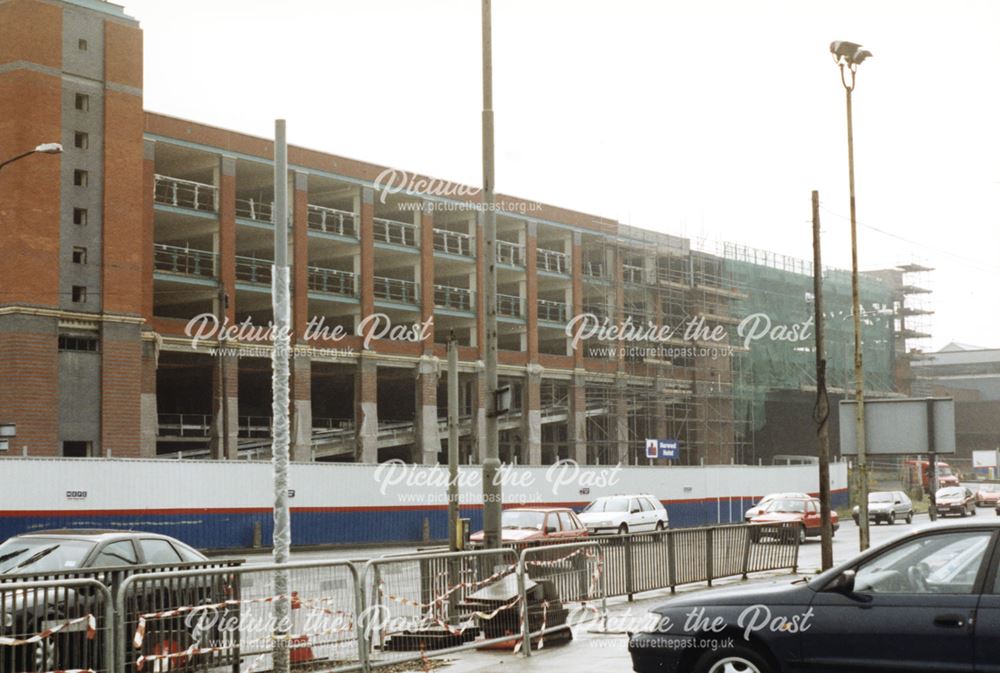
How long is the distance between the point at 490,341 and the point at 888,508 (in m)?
39.8

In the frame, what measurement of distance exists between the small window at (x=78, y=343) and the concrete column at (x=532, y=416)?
28496mm

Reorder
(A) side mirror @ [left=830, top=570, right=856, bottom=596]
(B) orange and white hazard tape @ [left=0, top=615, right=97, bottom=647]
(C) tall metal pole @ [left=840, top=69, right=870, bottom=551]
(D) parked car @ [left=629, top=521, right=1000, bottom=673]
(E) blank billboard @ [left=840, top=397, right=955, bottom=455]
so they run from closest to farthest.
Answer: (D) parked car @ [left=629, top=521, right=1000, bottom=673] < (B) orange and white hazard tape @ [left=0, top=615, right=97, bottom=647] < (A) side mirror @ [left=830, top=570, right=856, bottom=596] < (E) blank billboard @ [left=840, top=397, right=955, bottom=455] < (C) tall metal pole @ [left=840, top=69, right=870, bottom=551]

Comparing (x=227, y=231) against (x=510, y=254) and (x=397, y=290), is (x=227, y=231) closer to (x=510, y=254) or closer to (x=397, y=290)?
(x=397, y=290)

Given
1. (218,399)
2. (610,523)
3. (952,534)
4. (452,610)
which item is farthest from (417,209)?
(952,534)

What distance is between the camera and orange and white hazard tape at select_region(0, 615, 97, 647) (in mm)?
8523

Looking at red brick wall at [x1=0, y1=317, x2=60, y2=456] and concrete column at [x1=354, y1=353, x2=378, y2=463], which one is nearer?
red brick wall at [x1=0, y1=317, x2=60, y2=456]

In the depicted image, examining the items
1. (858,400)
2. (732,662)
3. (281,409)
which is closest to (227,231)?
(858,400)

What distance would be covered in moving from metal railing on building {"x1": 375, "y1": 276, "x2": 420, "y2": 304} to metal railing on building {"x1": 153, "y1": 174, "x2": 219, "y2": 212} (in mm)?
11076

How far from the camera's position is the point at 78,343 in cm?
5072

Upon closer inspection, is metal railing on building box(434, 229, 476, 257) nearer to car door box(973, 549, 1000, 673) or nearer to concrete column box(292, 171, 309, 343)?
concrete column box(292, 171, 309, 343)

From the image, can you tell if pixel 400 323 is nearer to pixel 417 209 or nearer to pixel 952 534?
pixel 417 209

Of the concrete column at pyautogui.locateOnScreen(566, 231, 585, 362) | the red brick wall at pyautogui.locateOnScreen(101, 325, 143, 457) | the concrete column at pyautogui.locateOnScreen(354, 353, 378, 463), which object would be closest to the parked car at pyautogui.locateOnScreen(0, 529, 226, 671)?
the red brick wall at pyautogui.locateOnScreen(101, 325, 143, 457)

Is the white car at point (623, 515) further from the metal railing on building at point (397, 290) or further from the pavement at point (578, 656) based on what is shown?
the metal railing on building at point (397, 290)

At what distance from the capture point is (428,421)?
66.1 meters
